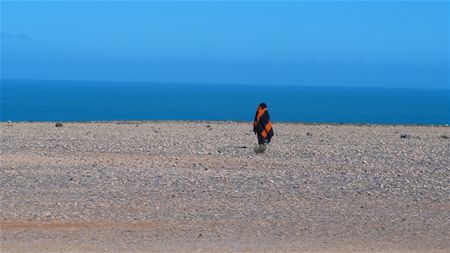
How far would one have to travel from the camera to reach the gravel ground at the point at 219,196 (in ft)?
43.3

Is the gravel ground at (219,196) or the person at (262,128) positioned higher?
the person at (262,128)

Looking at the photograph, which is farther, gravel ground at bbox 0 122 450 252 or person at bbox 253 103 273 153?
person at bbox 253 103 273 153

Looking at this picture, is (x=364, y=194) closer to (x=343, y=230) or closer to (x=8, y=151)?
(x=343, y=230)

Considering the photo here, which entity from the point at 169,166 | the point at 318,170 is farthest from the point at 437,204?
the point at 169,166

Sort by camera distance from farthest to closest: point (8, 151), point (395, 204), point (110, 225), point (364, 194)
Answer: point (8, 151) < point (364, 194) < point (395, 204) < point (110, 225)

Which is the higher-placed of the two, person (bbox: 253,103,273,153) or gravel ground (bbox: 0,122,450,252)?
person (bbox: 253,103,273,153)

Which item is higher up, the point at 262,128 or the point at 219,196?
the point at 262,128

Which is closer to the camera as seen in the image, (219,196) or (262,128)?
(219,196)

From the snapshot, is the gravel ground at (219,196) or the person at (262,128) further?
the person at (262,128)

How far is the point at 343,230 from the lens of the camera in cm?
1414

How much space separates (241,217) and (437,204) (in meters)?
3.92

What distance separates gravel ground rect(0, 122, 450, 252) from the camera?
1320cm

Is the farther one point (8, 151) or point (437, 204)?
point (8, 151)

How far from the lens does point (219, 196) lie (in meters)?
17.2
